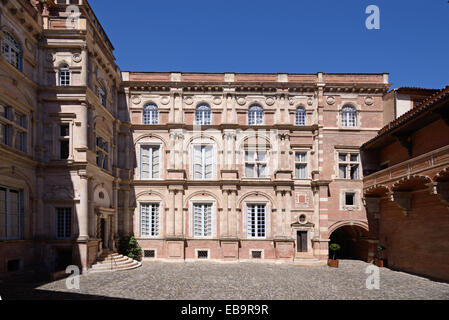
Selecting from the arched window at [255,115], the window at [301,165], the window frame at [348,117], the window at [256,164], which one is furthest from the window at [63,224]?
the window frame at [348,117]

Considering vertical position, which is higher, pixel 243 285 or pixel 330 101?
pixel 330 101

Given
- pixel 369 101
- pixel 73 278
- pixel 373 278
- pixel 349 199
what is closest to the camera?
pixel 73 278

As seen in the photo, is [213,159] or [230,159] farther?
[213,159]

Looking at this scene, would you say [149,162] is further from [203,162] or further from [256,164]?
[256,164]

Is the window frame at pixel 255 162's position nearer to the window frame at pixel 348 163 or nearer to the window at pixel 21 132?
the window frame at pixel 348 163

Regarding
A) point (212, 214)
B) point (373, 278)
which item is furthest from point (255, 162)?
point (373, 278)

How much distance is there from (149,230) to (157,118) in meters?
8.84

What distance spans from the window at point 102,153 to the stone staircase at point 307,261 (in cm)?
1531

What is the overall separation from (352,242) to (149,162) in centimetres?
1808

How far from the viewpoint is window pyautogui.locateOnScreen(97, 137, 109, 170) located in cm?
2212

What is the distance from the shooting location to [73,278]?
55.0ft

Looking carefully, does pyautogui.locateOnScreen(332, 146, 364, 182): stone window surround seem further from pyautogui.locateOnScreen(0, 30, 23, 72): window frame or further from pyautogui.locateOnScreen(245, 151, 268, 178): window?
pyautogui.locateOnScreen(0, 30, 23, 72): window frame

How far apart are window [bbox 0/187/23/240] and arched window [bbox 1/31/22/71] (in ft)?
21.6

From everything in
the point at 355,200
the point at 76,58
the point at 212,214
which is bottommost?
the point at 212,214
